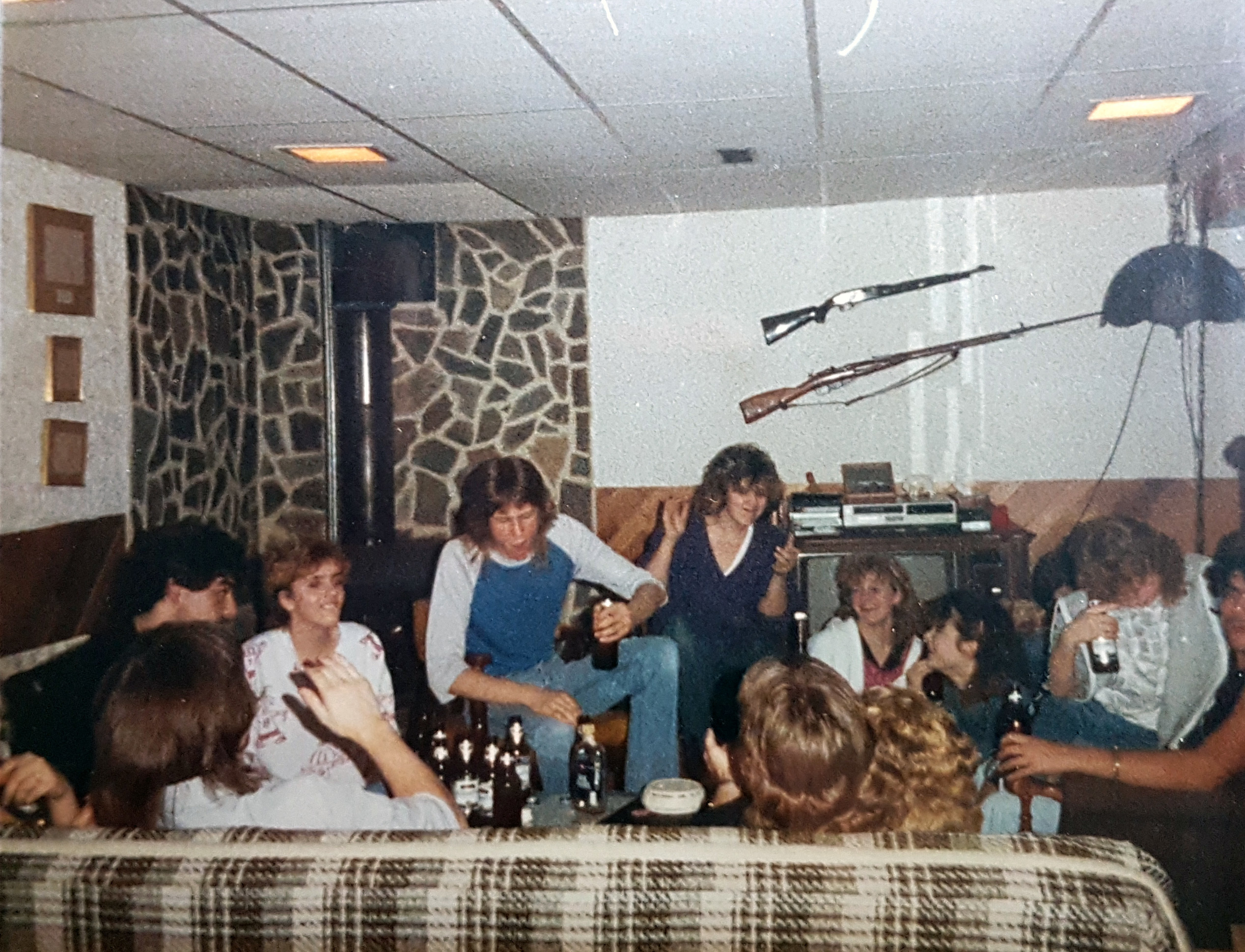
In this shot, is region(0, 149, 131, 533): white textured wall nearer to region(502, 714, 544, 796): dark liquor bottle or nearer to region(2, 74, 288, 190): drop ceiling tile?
region(2, 74, 288, 190): drop ceiling tile

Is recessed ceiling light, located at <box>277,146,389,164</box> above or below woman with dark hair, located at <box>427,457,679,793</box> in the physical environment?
above

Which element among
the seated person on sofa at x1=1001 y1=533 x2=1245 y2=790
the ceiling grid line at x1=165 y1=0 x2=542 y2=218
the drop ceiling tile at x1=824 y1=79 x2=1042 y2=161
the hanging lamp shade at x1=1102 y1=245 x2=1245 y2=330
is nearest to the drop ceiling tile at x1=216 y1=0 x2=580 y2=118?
the ceiling grid line at x1=165 y1=0 x2=542 y2=218

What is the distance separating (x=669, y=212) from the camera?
11.0 feet

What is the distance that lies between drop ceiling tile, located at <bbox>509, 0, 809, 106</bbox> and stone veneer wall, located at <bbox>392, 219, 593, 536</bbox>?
151cm

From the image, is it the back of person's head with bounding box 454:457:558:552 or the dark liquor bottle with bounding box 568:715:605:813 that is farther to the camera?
the back of person's head with bounding box 454:457:558:552

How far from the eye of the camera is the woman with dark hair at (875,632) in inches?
94.0

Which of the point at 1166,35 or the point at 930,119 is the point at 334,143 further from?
the point at 1166,35

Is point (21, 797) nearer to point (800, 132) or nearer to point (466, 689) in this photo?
point (466, 689)

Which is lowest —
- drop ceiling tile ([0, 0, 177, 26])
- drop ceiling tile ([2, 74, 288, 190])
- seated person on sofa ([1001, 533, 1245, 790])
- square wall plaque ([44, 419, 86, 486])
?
seated person on sofa ([1001, 533, 1245, 790])

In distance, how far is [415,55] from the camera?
174cm

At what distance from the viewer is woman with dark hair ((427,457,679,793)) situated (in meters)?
2.33

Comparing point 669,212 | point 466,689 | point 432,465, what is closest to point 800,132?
point 669,212

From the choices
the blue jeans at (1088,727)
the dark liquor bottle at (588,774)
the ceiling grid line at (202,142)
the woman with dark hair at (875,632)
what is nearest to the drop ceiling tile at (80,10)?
the ceiling grid line at (202,142)

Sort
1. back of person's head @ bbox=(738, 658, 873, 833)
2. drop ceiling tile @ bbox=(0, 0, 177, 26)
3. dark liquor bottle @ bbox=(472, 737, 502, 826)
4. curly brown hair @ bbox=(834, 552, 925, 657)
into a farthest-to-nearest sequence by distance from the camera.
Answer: curly brown hair @ bbox=(834, 552, 925, 657) < dark liquor bottle @ bbox=(472, 737, 502, 826) < drop ceiling tile @ bbox=(0, 0, 177, 26) < back of person's head @ bbox=(738, 658, 873, 833)
